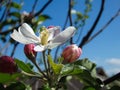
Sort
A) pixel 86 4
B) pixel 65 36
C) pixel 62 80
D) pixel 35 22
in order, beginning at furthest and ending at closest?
pixel 86 4
pixel 35 22
pixel 62 80
pixel 65 36

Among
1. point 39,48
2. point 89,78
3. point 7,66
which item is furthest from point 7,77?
point 89,78

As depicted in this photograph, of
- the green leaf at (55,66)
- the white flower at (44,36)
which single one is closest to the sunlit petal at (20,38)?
the white flower at (44,36)

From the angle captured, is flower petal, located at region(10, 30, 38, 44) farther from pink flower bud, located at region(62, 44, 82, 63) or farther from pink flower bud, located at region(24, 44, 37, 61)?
pink flower bud, located at region(62, 44, 82, 63)

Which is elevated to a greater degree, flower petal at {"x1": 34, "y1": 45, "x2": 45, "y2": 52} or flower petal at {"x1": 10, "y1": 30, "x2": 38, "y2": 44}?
flower petal at {"x1": 10, "y1": 30, "x2": 38, "y2": 44}

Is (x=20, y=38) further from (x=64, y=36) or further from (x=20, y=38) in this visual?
(x=64, y=36)

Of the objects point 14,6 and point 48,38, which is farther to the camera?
point 14,6

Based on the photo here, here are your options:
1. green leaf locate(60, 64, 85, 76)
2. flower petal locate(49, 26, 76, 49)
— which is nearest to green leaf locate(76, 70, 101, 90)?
green leaf locate(60, 64, 85, 76)

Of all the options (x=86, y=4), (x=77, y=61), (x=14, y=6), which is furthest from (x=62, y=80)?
(x=86, y=4)

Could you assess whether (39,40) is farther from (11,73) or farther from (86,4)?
→ (86,4)
